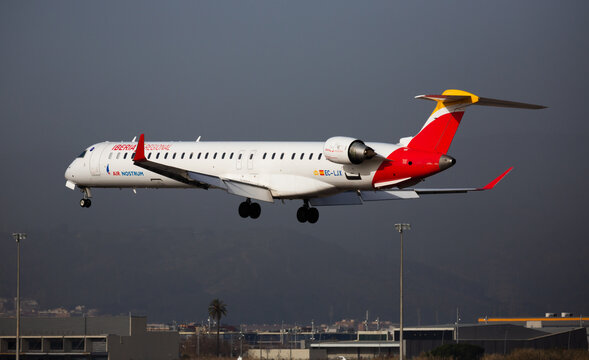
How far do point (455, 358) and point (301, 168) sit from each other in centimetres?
3754

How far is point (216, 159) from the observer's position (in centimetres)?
4978

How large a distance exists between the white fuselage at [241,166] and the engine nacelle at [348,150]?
793 millimetres

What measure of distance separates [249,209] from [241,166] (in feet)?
10.0

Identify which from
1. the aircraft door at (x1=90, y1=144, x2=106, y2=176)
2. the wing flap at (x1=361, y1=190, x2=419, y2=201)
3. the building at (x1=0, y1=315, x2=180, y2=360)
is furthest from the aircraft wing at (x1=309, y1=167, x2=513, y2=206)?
the building at (x1=0, y1=315, x2=180, y2=360)

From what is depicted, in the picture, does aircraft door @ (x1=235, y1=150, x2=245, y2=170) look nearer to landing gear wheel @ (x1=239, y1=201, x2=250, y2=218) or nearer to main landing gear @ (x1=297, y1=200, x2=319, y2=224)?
landing gear wheel @ (x1=239, y1=201, x2=250, y2=218)

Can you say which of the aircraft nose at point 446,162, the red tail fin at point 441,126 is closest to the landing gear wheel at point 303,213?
the red tail fin at point 441,126

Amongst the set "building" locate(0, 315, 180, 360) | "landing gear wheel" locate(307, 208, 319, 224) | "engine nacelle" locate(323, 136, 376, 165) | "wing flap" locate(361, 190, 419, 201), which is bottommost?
"building" locate(0, 315, 180, 360)

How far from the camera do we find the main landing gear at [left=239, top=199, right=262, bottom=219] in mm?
50906

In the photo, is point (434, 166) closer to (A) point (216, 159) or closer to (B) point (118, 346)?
(A) point (216, 159)

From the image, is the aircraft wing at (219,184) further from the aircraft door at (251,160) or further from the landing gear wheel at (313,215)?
the landing gear wheel at (313,215)

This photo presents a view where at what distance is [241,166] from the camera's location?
48906 millimetres

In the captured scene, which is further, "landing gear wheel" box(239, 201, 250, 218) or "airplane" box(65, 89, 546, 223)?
"landing gear wheel" box(239, 201, 250, 218)

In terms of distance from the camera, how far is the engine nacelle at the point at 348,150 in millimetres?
43188

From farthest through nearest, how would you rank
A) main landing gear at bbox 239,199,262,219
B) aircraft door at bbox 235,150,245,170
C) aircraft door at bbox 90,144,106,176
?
aircraft door at bbox 90,144,106,176, main landing gear at bbox 239,199,262,219, aircraft door at bbox 235,150,245,170
